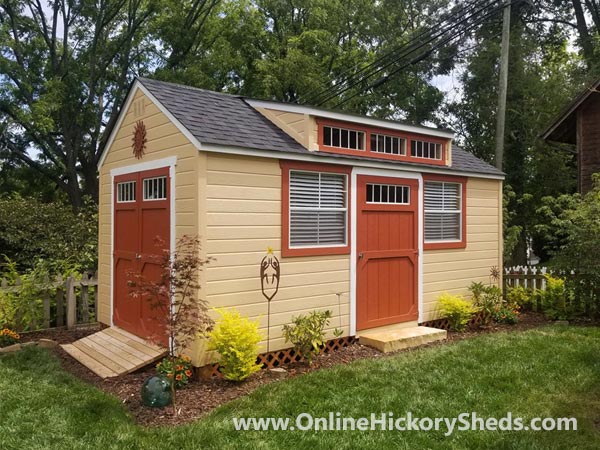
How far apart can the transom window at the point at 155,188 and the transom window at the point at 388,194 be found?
2684 mm

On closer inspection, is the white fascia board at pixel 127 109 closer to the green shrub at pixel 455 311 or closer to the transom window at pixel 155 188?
the transom window at pixel 155 188

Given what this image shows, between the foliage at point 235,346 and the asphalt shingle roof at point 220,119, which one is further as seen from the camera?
the asphalt shingle roof at point 220,119

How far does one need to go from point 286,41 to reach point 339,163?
56.8 ft

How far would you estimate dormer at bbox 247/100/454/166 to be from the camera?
6.07 metres

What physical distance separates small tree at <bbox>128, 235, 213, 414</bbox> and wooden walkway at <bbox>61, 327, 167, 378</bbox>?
0.33 meters

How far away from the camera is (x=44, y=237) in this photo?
9617 mm

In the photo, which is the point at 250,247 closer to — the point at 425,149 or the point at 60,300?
the point at 425,149

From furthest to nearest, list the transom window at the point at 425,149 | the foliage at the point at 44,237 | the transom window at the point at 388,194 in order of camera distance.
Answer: the foliage at the point at 44,237 → the transom window at the point at 425,149 → the transom window at the point at 388,194

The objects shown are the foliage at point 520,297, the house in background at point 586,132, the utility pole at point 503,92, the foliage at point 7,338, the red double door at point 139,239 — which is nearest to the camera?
the red double door at point 139,239

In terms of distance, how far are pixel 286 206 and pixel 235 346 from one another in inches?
69.9

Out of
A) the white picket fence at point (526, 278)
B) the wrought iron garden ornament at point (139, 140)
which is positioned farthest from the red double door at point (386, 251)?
the white picket fence at point (526, 278)

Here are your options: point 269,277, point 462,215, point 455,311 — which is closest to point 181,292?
point 269,277

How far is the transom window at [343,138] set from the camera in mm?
6246

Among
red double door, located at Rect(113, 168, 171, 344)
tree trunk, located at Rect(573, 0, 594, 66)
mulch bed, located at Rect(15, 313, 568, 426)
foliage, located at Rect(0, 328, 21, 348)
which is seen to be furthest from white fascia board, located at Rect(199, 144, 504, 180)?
tree trunk, located at Rect(573, 0, 594, 66)
